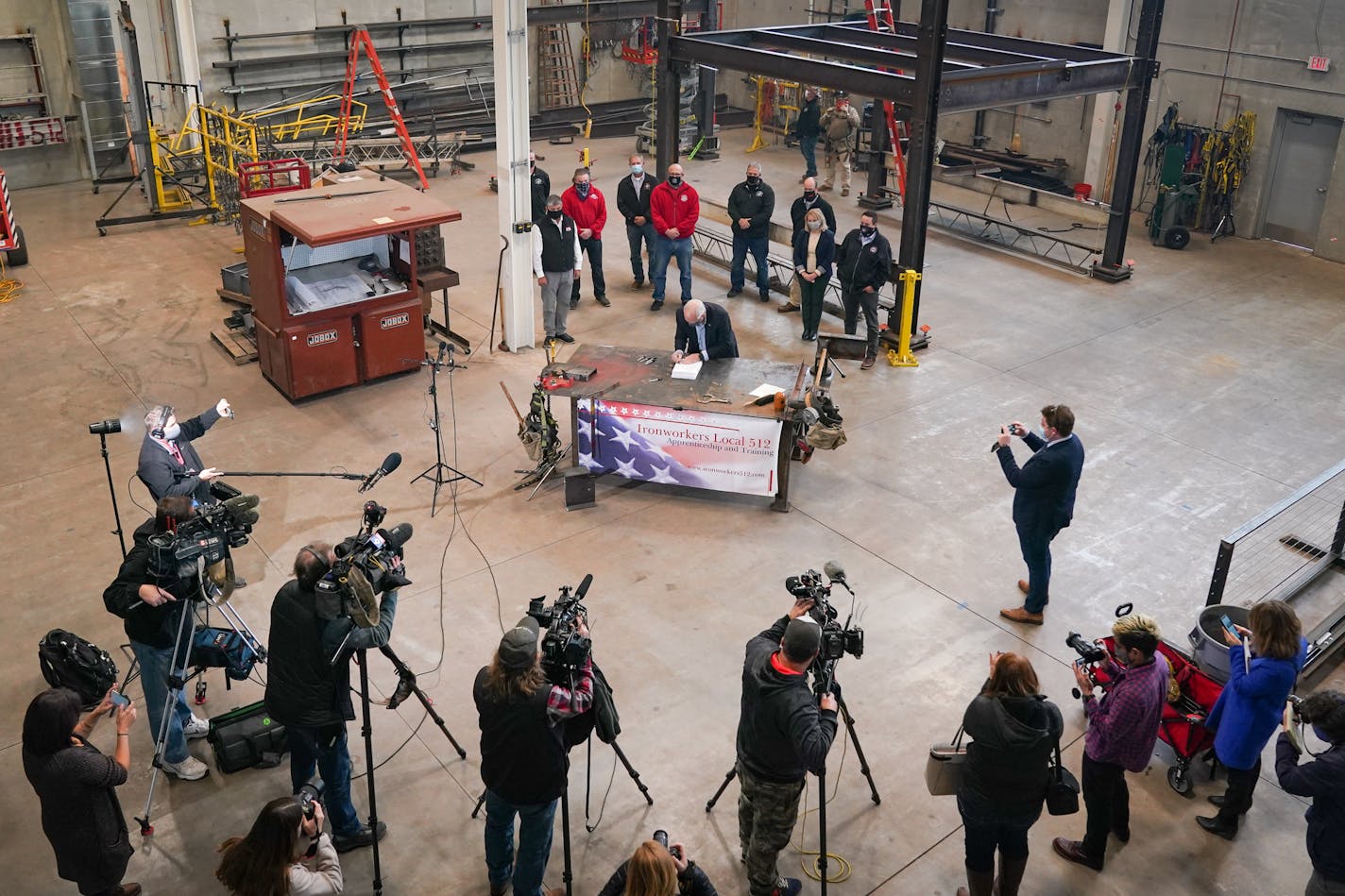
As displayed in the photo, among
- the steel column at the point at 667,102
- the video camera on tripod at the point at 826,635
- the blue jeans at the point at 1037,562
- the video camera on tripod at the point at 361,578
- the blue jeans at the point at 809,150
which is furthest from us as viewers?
the blue jeans at the point at 809,150

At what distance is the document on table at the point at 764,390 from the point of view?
9750mm

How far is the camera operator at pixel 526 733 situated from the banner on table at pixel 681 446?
13.9ft

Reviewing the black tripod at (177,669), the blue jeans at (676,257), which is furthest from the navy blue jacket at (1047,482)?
the blue jeans at (676,257)

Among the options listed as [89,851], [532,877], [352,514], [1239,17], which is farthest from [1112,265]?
[89,851]

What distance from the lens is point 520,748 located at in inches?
204

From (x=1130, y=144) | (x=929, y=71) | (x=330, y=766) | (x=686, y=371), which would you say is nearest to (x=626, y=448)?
(x=686, y=371)

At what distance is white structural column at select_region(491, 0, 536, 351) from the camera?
38.1ft

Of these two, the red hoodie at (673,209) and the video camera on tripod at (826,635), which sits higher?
the red hoodie at (673,209)

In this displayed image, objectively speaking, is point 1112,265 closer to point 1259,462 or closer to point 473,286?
point 1259,462

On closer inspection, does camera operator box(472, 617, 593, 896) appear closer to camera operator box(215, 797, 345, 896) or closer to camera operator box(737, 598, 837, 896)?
camera operator box(737, 598, 837, 896)

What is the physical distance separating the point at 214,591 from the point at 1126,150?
12584 mm

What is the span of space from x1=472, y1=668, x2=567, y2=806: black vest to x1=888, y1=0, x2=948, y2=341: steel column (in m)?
8.65

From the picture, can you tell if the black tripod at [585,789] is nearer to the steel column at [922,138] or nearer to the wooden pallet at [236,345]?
the wooden pallet at [236,345]

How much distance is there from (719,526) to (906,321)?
4370 mm
